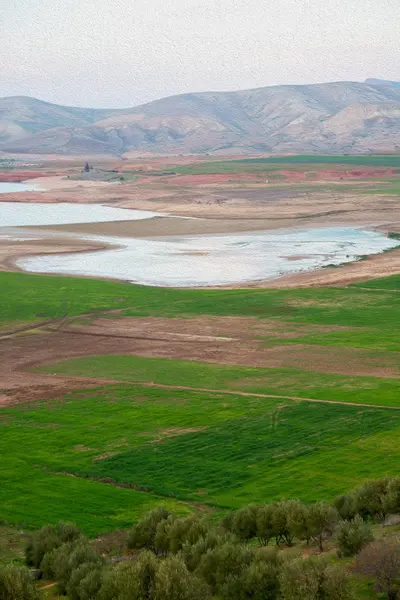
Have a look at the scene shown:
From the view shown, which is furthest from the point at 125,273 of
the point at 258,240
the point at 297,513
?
the point at 297,513

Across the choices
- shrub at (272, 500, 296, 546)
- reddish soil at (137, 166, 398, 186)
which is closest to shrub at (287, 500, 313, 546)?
shrub at (272, 500, 296, 546)

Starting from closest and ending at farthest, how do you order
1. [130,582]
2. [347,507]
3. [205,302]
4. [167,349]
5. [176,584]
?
[176,584]
[130,582]
[347,507]
[167,349]
[205,302]

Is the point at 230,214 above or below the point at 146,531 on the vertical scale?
above

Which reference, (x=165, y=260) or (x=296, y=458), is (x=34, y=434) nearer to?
(x=296, y=458)

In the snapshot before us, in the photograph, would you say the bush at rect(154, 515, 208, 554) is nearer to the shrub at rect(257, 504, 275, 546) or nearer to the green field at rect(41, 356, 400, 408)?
the shrub at rect(257, 504, 275, 546)

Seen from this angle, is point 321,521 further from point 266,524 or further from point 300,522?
point 266,524

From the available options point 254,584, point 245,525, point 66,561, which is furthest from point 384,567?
point 66,561
